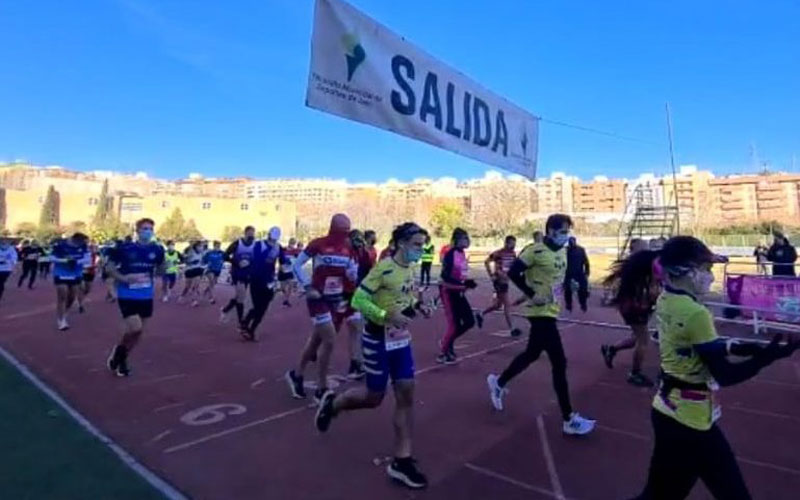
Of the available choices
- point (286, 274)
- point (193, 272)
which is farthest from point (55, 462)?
point (193, 272)

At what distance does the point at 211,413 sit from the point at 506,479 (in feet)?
11.0

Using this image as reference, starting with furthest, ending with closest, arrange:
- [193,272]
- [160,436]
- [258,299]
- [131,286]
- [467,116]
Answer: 1. [193,272]
2. [258,299]
3. [131,286]
4. [467,116]
5. [160,436]

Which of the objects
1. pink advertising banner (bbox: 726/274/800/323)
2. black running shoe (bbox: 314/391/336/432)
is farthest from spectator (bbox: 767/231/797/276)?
black running shoe (bbox: 314/391/336/432)

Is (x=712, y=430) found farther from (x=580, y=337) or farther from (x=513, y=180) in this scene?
(x=513, y=180)

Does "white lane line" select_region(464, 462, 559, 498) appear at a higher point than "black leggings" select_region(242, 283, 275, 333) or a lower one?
lower

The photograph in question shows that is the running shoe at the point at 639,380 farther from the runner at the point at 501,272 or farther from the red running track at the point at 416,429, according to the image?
the runner at the point at 501,272

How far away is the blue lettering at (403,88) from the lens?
19.1 ft

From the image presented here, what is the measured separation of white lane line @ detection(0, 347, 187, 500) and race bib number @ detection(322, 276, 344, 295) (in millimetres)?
2589

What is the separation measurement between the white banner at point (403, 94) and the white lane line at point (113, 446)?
10.1 feet

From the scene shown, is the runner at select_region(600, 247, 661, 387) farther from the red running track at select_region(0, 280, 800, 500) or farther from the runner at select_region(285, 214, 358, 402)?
the runner at select_region(285, 214, 358, 402)

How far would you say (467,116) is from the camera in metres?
7.15

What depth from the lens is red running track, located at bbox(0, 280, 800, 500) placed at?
14.5 feet

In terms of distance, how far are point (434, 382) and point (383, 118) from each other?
3595 mm

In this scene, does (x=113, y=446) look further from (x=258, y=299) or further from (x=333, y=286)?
(x=258, y=299)
